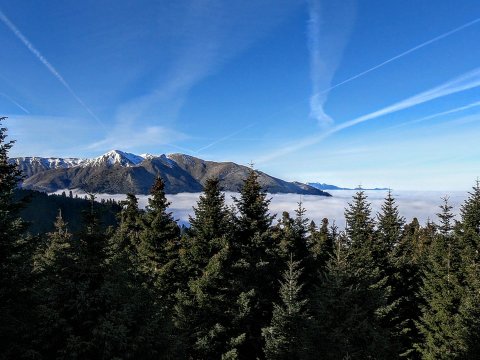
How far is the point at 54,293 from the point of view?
15.3 metres

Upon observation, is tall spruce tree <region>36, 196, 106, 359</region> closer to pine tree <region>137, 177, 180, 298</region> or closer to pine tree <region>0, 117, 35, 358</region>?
pine tree <region>0, 117, 35, 358</region>

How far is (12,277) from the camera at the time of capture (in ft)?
47.8

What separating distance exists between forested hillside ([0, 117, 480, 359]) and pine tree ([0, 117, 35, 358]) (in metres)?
0.04

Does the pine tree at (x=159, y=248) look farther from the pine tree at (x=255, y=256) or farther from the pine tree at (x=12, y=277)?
the pine tree at (x=12, y=277)

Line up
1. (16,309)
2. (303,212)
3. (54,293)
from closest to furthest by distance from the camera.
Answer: (16,309)
(54,293)
(303,212)

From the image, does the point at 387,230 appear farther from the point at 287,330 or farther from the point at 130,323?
the point at 130,323

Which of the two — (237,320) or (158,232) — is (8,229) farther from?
(158,232)

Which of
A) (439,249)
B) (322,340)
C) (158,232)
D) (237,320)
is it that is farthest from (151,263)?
(439,249)

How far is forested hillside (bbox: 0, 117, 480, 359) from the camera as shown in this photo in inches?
593

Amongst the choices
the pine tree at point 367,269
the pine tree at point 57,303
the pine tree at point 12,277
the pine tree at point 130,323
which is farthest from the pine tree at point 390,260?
the pine tree at point 12,277

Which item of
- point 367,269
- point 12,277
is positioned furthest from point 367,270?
point 12,277

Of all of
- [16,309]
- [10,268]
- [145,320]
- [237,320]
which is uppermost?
[10,268]

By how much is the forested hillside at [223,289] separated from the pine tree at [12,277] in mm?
A: 44

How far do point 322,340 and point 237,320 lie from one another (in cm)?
589
